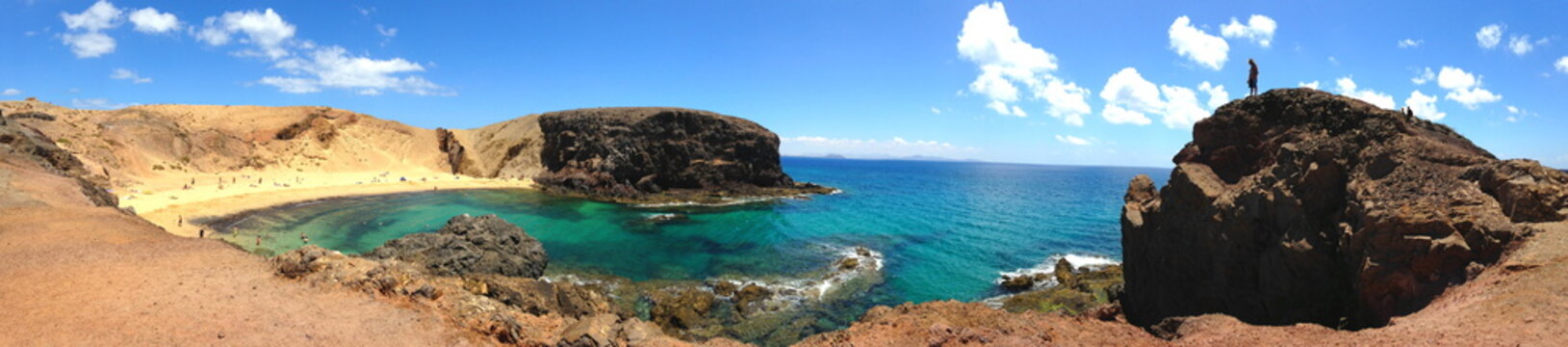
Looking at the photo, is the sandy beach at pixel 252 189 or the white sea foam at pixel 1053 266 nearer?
the white sea foam at pixel 1053 266

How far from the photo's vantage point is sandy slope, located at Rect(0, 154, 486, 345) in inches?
366

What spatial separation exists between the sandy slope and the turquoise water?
1299cm

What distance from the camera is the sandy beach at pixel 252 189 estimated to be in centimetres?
3039

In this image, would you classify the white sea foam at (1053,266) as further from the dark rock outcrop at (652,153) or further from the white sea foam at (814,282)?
the dark rock outcrop at (652,153)

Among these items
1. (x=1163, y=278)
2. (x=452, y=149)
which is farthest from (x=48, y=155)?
(x=1163, y=278)

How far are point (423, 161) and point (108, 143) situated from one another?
83.0ft

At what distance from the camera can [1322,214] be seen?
12.3 m

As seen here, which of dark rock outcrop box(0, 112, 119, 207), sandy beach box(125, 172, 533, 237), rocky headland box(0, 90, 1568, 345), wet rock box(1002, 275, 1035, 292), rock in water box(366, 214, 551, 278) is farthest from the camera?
sandy beach box(125, 172, 533, 237)

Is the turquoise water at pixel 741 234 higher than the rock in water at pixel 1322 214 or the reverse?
the reverse

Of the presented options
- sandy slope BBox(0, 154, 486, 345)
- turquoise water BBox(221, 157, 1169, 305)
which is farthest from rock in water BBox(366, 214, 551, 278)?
sandy slope BBox(0, 154, 486, 345)

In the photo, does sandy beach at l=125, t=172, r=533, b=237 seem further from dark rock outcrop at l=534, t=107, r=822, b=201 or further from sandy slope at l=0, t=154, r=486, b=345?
sandy slope at l=0, t=154, r=486, b=345

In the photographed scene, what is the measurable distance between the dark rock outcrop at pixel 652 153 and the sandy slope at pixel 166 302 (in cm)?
4031

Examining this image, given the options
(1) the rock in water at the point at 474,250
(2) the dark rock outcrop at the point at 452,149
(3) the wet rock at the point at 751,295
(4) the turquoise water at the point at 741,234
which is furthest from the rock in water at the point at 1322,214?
(2) the dark rock outcrop at the point at 452,149

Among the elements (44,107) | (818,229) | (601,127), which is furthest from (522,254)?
(44,107)
